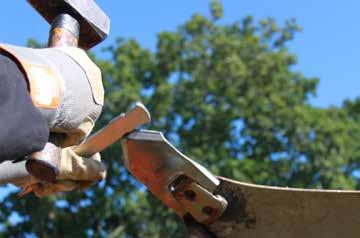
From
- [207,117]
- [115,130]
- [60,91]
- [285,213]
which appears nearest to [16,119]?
[60,91]

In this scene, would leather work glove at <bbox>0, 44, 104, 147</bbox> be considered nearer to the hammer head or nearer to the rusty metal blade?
the rusty metal blade

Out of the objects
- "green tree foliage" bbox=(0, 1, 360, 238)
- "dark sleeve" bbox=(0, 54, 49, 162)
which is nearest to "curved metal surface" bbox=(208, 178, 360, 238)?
"dark sleeve" bbox=(0, 54, 49, 162)

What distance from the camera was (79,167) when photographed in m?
1.85

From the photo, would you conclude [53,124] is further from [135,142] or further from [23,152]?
[135,142]

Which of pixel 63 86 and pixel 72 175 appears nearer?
pixel 63 86

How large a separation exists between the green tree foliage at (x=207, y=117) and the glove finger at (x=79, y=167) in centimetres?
1434

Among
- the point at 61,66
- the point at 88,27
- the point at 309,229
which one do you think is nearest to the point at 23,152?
the point at 61,66

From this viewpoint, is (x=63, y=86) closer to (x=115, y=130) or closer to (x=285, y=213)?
(x=115, y=130)

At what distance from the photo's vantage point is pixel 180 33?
1748cm

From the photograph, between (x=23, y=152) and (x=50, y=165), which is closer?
(x=23, y=152)

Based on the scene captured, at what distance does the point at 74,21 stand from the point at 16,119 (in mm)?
627

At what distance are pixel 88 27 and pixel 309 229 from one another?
75cm

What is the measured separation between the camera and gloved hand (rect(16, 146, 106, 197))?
1.84 metres

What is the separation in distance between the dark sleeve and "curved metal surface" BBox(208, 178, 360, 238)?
67 cm
